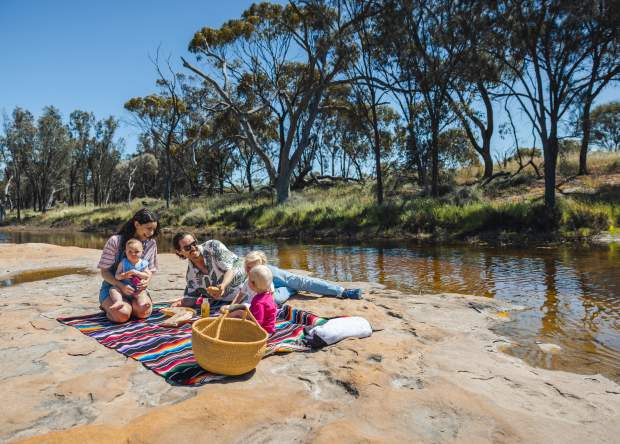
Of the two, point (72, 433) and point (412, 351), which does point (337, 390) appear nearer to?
point (412, 351)

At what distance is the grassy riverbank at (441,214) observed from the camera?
11.9 m

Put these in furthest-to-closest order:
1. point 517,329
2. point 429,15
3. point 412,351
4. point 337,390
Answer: point 429,15, point 517,329, point 412,351, point 337,390

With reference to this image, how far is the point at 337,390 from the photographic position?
111 inches

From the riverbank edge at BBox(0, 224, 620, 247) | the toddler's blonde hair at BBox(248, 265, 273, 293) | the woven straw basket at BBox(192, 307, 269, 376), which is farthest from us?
the riverbank edge at BBox(0, 224, 620, 247)

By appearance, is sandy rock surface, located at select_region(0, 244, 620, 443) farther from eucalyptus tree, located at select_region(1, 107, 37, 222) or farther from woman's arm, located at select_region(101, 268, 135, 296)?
eucalyptus tree, located at select_region(1, 107, 37, 222)

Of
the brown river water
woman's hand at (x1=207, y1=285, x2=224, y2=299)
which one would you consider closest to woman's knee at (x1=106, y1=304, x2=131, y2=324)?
woman's hand at (x1=207, y1=285, x2=224, y2=299)

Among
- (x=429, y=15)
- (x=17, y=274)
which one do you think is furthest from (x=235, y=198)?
(x=17, y=274)

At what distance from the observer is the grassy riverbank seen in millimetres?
11938

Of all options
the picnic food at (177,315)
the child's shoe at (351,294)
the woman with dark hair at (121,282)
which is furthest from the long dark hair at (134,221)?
the child's shoe at (351,294)

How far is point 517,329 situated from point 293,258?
6.62 meters

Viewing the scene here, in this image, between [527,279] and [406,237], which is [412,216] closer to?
[406,237]

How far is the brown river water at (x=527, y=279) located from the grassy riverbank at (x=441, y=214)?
174 centimetres

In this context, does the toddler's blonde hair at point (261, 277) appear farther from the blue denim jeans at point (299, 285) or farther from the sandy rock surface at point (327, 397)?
the blue denim jeans at point (299, 285)

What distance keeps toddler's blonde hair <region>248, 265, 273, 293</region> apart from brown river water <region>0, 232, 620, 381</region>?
6.62 ft
